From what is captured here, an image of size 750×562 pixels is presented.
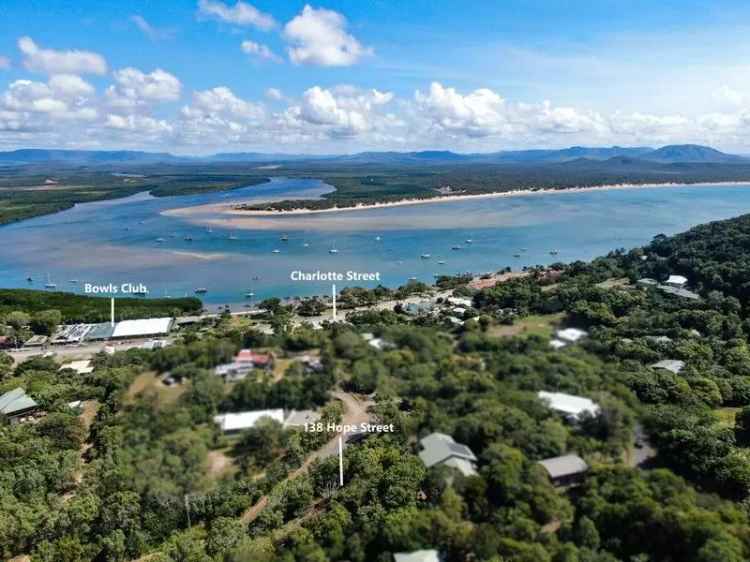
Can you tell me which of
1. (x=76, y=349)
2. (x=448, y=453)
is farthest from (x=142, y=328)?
(x=448, y=453)

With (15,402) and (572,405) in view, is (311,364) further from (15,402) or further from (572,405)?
(15,402)

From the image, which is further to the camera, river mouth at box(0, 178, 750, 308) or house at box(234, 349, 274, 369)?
river mouth at box(0, 178, 750, 308)

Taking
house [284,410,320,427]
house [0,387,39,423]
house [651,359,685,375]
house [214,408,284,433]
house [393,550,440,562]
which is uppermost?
house [214,408,284,433]

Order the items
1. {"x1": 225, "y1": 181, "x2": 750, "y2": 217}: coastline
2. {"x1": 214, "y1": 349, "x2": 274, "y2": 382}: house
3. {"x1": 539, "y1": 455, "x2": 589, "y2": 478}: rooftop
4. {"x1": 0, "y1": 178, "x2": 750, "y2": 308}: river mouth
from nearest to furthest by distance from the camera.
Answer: {"x1": 539, "y1": 455, "x2": 589, "y2": 478}: rooftop → {"x1": 214, "y1": 349, "x2": 274, "y2": 382}: house → {"x1": 0, "y1": 178, "x2": 750, "y2": 308}: river mouth → {"x1": 225, "y1": 181, "x2": 750, "y2": 217}: coastline

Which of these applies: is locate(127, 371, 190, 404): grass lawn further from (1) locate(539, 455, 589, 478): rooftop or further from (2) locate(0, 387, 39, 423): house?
(2) locate(0, 387, 39, 423): house

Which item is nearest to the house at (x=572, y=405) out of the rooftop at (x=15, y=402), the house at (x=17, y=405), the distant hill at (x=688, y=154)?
the house at (x=17, y=405)

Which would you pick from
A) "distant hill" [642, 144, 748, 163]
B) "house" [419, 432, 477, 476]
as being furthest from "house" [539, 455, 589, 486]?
"distant hill" [642, 144, 748, 163]
